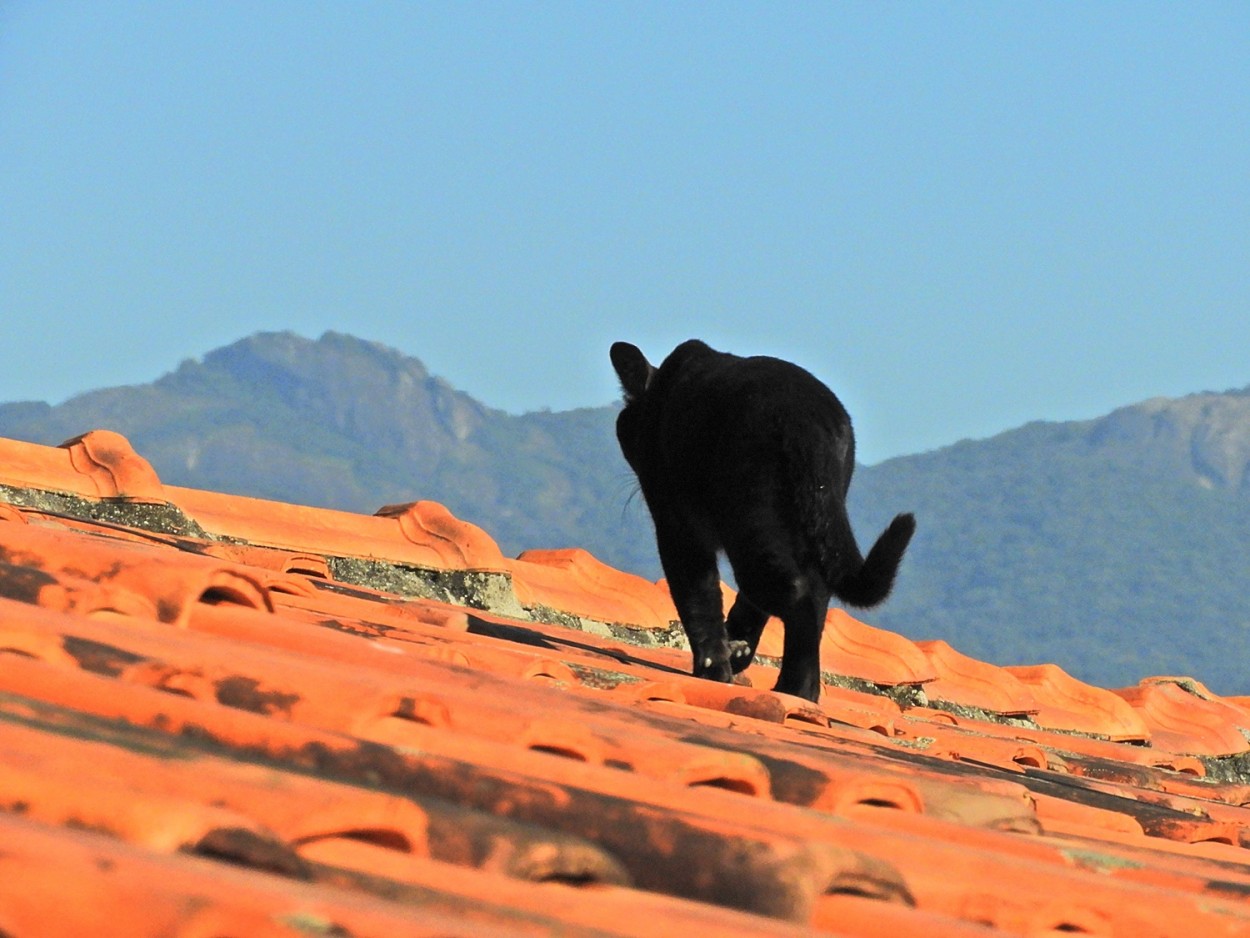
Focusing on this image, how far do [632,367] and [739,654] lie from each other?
0.93 m

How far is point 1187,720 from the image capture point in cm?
807

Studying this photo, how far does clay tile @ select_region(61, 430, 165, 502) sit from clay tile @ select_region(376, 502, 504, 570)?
102 centimetres

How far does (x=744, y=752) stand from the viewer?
1933mm

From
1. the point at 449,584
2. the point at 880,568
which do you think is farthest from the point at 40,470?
the point at 880,568

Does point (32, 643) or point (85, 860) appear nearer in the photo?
point (85, 860)

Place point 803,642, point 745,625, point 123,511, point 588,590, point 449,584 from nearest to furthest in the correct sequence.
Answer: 1. point 803,642
2. point 123,511
3. point 745,625
4. point 449,584
5. point 588,590

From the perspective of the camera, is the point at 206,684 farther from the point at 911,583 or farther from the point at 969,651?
the point at 911,583

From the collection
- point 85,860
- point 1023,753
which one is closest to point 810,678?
point 1023,753

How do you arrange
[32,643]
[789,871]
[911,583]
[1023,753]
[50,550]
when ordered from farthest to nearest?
[911,583] < [1023,753] < [50,550] < [32,643] < [789,871]

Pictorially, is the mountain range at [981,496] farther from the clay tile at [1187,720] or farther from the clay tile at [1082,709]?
the clay tile at [1082,709]

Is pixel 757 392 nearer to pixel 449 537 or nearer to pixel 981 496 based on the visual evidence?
pixel 449 537

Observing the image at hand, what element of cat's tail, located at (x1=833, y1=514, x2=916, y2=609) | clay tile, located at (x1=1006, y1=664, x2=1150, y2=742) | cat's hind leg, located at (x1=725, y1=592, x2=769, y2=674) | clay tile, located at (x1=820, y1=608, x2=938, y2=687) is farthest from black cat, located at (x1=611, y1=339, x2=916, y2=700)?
clay tile, located at (x1=1006, y1=664, x2=1150, y2=742)

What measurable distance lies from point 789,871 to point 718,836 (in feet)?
0.24

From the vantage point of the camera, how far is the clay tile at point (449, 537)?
5.71 metres
